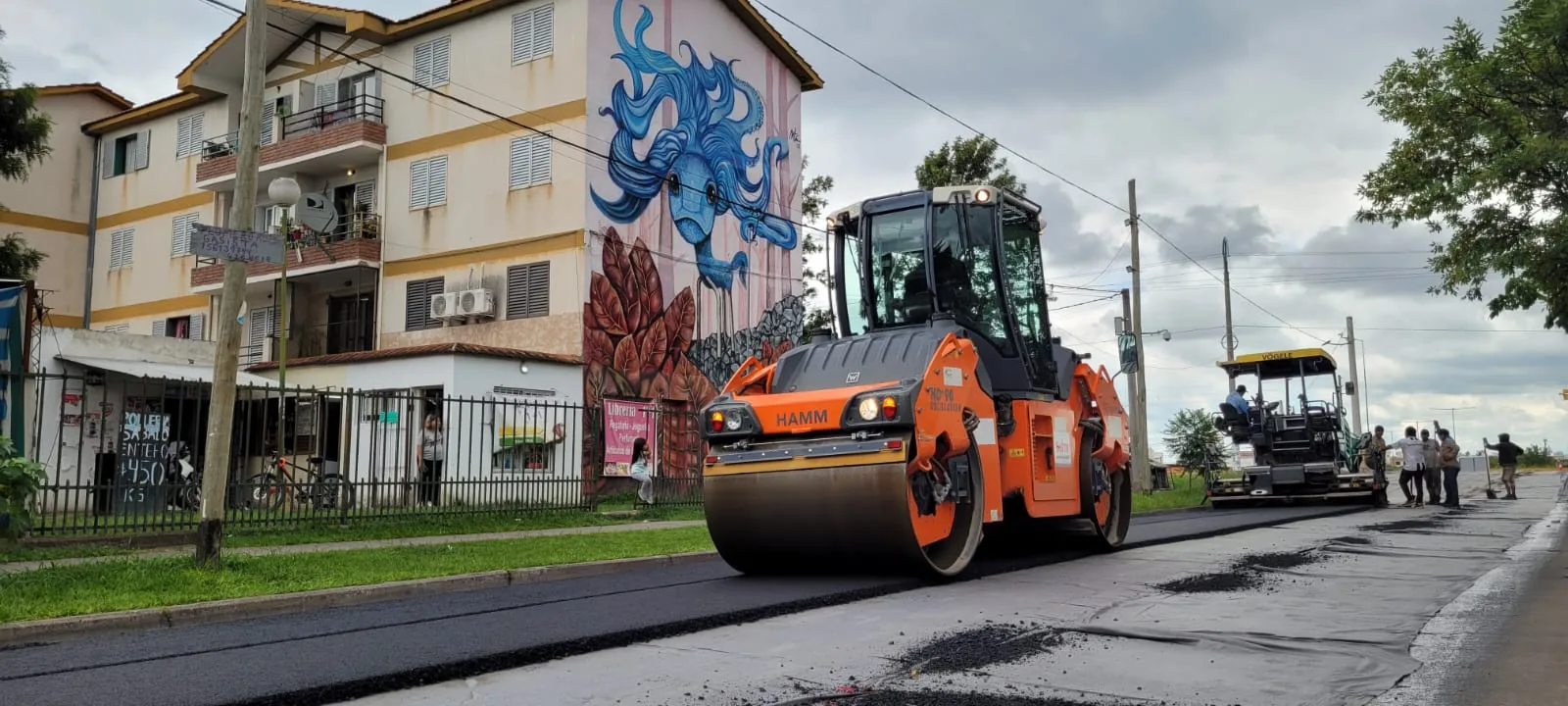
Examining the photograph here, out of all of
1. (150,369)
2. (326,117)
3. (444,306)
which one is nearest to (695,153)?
(444,306)

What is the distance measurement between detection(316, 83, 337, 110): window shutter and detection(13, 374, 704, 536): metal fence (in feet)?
42.8

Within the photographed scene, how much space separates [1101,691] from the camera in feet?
16.4

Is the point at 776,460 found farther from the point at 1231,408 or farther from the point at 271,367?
the point at 271,367

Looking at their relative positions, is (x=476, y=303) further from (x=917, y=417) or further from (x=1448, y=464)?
(x=1448, y=464)

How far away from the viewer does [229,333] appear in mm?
9773

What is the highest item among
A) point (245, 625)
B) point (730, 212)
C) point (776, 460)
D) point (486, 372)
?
point (730, 212)

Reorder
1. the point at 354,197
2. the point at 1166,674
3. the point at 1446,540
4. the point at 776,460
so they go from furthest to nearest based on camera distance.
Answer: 1. the point at 354,197
2. the point at 1446,540
3. the point at 776,460
4. the point at 1166,674

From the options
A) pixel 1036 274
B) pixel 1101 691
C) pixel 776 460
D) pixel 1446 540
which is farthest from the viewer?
pixel 1446 540

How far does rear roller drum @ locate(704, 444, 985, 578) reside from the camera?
7.99m

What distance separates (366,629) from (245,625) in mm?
1069

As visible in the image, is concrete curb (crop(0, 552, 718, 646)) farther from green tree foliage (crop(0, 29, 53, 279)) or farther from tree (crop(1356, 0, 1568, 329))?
green tree foliage (crop(0, 29, 53, 279))

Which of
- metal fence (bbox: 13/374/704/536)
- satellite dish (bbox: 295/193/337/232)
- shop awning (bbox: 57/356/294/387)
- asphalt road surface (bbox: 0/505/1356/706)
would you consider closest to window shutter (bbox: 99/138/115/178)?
satellite dish (bbox: 295/193/337/232)

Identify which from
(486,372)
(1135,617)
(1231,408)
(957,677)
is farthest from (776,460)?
(1231,408)

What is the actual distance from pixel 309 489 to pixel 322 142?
58.5 feet
